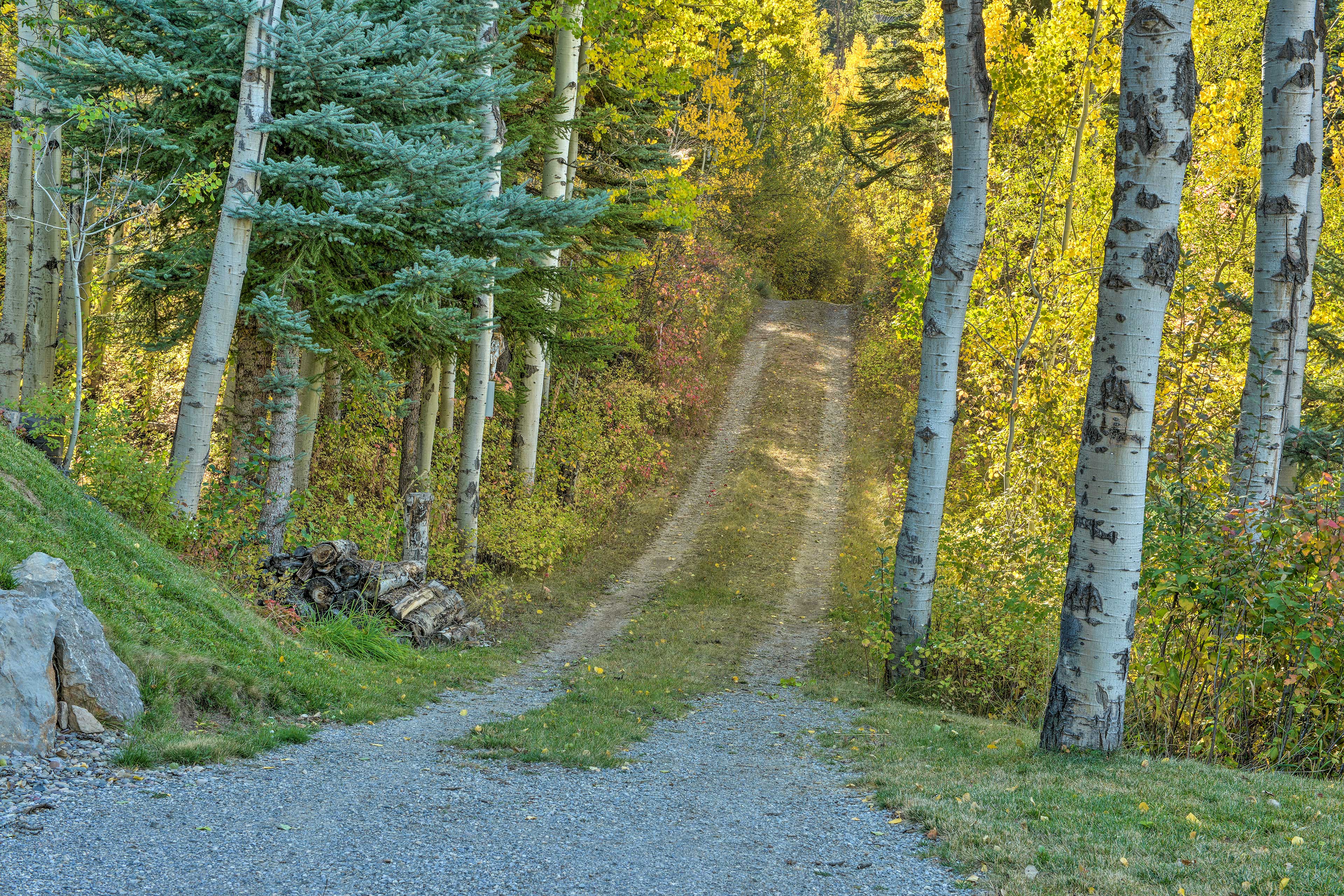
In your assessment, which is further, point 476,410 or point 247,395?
point 476,410

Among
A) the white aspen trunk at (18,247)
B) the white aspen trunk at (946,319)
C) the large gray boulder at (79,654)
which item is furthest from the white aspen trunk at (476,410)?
the large gray boulder at (79,654)

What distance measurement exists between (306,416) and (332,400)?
7.26 ft

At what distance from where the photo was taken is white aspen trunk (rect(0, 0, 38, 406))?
31.2 feet

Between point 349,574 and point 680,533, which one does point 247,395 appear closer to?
point 349,574

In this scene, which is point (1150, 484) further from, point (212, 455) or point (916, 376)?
point (916, 376)

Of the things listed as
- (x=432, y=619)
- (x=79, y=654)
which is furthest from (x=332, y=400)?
(x=79, y=654)

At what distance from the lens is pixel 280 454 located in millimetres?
9367

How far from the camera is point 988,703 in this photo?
8.44 metres

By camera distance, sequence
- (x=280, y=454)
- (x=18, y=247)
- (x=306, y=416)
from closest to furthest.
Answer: (x=280, y=454) → (x=18, y=247) → (x=306, y=416)

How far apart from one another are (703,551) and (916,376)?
10587 mm

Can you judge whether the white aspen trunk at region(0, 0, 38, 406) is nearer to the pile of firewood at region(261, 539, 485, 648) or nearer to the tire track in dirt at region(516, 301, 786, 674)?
the pile of firewood at region(261, 539, 485, 648)

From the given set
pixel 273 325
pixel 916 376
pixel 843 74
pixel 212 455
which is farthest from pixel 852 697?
pixel 843 74

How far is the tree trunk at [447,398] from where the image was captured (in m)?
13.0

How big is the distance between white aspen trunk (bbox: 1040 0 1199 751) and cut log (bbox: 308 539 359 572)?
24.7 ft
